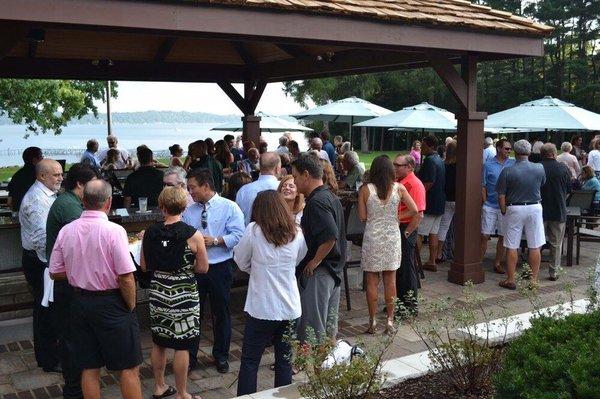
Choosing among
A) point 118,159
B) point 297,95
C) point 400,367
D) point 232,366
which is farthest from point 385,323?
point 297,95

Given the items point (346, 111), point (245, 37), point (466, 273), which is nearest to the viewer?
point (245, 37)

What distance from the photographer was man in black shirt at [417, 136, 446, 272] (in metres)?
8.35

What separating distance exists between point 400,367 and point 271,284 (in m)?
1.03

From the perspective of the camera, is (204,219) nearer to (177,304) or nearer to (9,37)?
(177,304)

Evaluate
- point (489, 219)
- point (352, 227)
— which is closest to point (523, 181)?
point (489, 219)

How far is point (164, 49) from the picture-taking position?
10547mm

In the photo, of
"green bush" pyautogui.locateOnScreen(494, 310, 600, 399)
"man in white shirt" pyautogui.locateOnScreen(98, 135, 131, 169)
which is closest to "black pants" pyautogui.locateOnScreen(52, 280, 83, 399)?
"green bush" pyautogui.locateOnScreen(494, 310, 600, 399)

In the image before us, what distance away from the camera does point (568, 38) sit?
47031 mm

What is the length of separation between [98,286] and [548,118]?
10486 millimetres

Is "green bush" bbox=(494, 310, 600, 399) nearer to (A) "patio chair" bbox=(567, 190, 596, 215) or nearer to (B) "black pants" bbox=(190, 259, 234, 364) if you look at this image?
(B) "black pants" bbox=(190, 259, 234, 364)

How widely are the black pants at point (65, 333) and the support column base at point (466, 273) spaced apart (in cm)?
509

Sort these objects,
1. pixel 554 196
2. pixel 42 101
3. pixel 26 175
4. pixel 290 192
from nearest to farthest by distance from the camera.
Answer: pixel 290 192 < pixel 26 175 < pixel 554 196 < pixel 42 101

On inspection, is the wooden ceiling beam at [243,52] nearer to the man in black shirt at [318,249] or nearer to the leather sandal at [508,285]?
the leather sandal at [508,285]

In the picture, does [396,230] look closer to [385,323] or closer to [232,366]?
[385,323]
